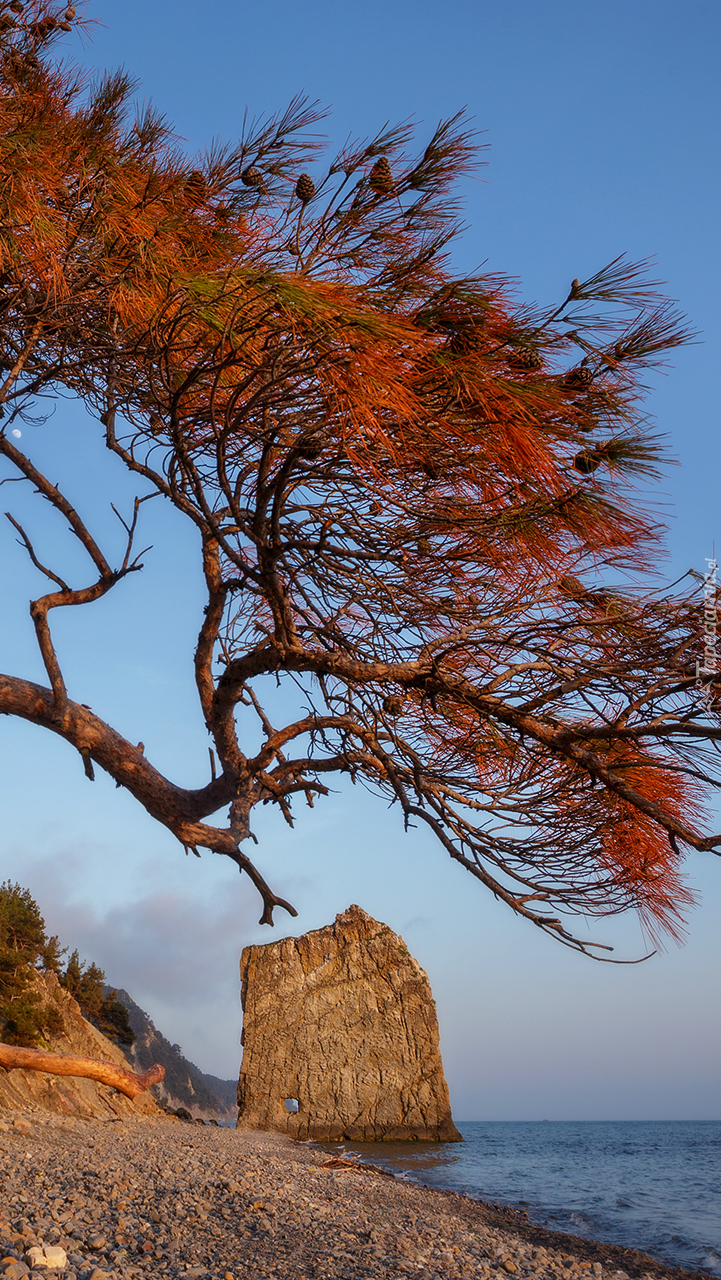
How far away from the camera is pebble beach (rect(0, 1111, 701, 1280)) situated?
8.41 ft

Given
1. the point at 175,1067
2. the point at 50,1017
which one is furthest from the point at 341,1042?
the point at 175,1067

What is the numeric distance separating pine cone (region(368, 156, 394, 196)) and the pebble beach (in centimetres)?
327

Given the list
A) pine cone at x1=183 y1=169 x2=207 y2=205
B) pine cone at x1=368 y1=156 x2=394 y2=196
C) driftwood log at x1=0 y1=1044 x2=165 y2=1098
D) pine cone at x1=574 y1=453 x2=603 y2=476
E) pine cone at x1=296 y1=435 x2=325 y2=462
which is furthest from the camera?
driftwood log at x1=0 y1=1044 x2=165 y2=1098

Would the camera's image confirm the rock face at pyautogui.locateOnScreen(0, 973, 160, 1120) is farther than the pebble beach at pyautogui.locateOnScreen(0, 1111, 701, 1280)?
Yes

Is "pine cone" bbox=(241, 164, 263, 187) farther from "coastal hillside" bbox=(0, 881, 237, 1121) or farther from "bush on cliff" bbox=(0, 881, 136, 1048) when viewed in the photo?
"bush on cliff" bbox=(0, 881, 136, 1048)

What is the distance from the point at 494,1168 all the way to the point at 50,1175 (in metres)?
11.8

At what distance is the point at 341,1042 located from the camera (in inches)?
604

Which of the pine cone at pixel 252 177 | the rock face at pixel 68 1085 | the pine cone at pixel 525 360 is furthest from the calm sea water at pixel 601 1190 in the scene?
the pine cone at pixel 252 177

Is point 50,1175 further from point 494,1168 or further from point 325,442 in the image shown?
point 494,1168

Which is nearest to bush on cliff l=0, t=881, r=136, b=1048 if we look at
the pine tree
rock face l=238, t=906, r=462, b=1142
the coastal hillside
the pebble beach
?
the coastal hillside

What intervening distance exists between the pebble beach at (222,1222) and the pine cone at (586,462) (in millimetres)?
2601

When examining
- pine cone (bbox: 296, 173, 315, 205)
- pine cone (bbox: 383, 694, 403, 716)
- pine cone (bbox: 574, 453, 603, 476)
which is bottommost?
pine cone (bbox: 383, 694, 403, 716)

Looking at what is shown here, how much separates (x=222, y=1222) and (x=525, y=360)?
3.70m

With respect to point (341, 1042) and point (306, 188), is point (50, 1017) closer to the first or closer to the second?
point (341, 1042)
